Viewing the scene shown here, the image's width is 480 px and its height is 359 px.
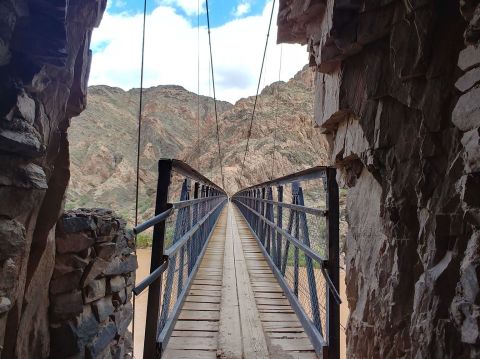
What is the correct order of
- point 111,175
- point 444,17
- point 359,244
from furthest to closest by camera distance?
point 111,175, point 359,244, point 444,17

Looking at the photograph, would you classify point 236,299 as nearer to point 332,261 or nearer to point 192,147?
point 332,261

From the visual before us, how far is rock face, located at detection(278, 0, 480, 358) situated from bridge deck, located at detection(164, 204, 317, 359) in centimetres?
51

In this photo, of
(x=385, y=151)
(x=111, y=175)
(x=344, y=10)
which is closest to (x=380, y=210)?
(x=385, y=151)

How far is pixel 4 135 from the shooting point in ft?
3.66

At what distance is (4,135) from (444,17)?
2075 mm

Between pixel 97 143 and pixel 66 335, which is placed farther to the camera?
pixel 97 143

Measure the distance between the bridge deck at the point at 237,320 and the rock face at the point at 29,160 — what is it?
1142 mm

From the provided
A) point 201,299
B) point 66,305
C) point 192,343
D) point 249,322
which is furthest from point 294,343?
point 66,305

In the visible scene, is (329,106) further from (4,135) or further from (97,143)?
(97,143)

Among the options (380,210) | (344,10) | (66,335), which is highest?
(344,10)

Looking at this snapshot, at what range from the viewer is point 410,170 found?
206cm

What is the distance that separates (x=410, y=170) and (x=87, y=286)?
67.8 inches

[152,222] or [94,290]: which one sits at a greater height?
[152,222]

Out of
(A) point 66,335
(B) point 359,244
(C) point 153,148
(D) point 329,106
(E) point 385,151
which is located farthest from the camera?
(C) point 153,148
